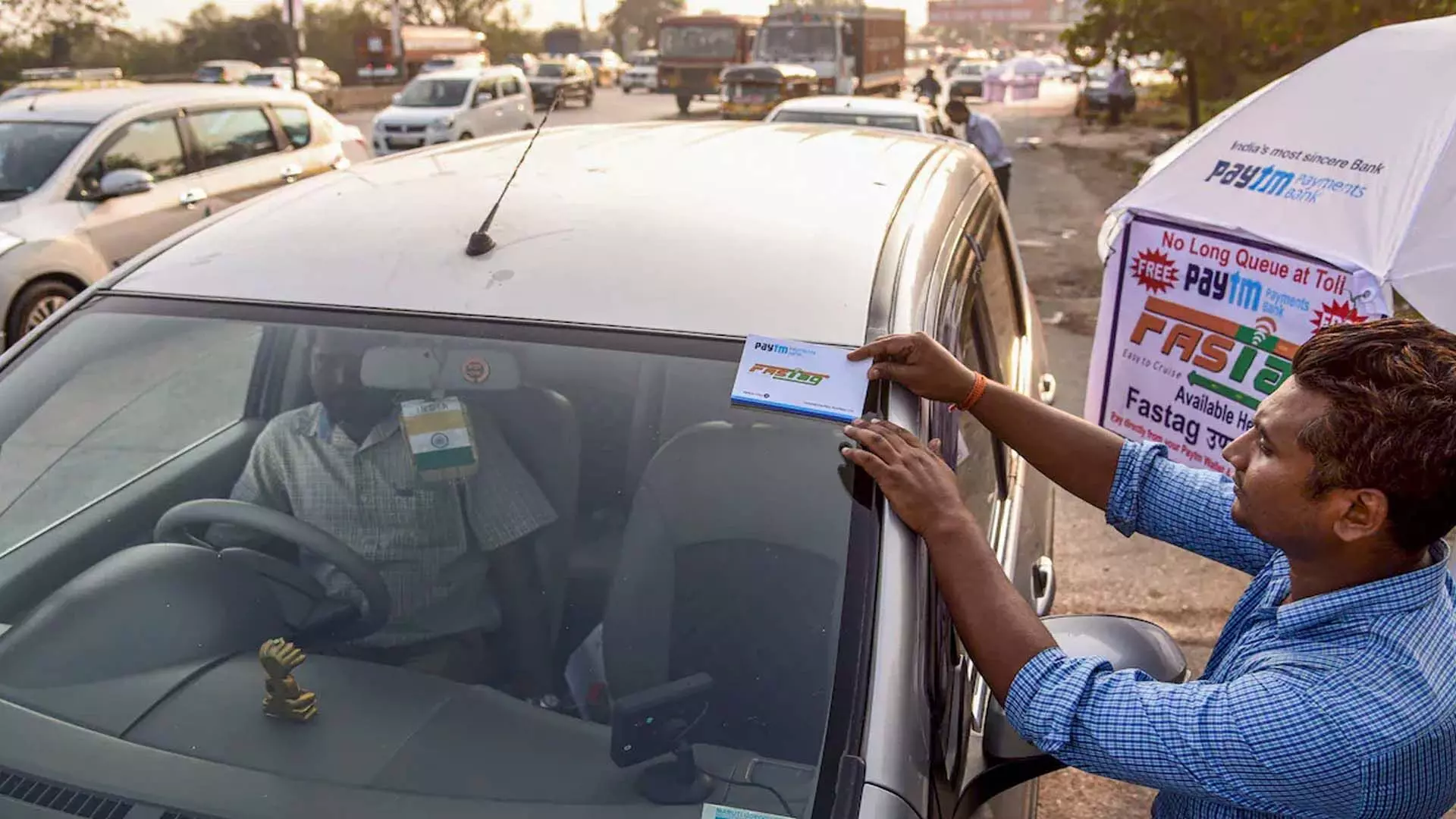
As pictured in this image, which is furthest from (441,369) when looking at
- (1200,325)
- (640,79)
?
(640,79)

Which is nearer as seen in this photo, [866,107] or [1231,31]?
[866,107]

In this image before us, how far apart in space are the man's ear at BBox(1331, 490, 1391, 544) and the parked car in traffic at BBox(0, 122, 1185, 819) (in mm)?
416

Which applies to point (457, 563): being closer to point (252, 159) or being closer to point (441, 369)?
point (441, 369)

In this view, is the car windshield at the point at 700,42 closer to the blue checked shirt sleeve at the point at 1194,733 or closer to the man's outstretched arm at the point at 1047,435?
the man's outstretched arm at the point at 1047,435

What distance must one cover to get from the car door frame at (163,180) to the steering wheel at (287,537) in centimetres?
573

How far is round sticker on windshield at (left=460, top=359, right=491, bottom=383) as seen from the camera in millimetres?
1930

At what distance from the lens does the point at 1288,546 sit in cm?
143

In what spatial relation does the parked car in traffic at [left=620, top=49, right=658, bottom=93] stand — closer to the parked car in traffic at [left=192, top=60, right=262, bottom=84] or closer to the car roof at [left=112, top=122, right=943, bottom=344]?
the parked car in traffic at [left=192, top=60, right=262, bottom=84]

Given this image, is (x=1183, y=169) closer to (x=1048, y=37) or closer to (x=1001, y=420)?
(x=1001, y=420)

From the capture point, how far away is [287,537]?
1975mm

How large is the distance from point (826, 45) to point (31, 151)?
23.4 m

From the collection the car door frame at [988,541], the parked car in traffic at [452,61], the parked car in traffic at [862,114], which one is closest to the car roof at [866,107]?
the parked car in traffic at [862,114]

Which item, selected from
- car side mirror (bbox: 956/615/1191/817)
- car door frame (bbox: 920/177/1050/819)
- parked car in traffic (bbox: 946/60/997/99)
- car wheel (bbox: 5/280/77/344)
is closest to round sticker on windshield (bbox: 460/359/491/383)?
car door frame (bbox: 920/177/1050/819)

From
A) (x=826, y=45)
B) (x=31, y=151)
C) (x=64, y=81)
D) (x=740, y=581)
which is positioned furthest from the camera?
(x=826, y=45)
